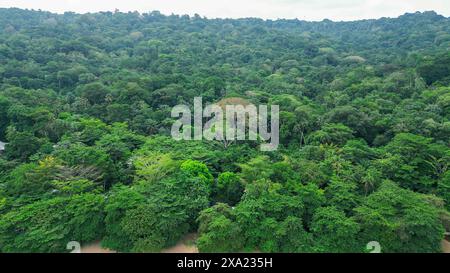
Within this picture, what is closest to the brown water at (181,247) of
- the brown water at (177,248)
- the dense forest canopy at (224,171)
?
the brown water at (177,248)

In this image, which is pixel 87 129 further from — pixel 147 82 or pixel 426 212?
pixel 426 212

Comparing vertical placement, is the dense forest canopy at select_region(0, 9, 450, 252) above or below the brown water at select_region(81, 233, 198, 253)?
above

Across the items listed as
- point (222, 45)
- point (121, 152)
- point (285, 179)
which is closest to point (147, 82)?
point (121, 152)

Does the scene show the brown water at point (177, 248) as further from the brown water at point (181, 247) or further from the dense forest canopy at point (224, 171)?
the dense forest canopy at point (224, 171)

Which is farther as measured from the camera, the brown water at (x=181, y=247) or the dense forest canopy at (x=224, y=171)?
the brown water at (x=181, y=247)

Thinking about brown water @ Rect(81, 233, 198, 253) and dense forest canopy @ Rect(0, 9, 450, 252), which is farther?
brown water @ Rect(81, 233, 198, 253)

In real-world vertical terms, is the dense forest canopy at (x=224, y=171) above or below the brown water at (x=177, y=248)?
above

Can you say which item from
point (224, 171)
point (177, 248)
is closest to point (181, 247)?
point (177, 248)

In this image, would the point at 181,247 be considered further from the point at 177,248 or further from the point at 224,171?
the point at 224,171

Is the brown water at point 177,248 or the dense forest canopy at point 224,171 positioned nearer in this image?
the dense forest canopy at point 224,171

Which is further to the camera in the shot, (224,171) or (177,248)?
(224,171)

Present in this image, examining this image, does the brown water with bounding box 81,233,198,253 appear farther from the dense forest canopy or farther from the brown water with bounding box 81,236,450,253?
the dense forest canopy

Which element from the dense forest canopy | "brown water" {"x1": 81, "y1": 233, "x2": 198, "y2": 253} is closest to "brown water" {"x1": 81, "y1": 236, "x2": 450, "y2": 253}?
"brown water" {"x1": 81, "y1": 233, "x2": 198, "y2": 253}
